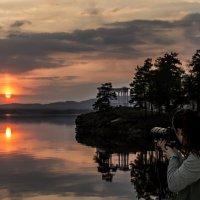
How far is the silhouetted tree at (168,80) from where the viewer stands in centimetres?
6894

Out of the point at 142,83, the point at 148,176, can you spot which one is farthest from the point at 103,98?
the point at 148,176

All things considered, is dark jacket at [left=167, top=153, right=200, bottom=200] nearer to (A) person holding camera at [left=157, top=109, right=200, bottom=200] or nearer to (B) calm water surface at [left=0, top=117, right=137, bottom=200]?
(A) person holding camera at [left=157, top=109, right=200, bottom=200]

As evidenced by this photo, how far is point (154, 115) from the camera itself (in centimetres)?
7650

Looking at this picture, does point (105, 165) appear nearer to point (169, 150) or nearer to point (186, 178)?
point (169, 150)

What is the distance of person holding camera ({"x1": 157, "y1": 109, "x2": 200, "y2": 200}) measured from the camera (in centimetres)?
465

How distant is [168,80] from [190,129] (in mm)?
65646

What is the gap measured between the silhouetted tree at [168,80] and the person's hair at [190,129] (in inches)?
2537

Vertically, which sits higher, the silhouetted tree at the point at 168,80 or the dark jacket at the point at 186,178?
the silhouetted tree at the point at 168,80

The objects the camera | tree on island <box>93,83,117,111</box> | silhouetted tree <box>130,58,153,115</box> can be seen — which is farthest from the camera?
tree on island <box>93,83,117,111</box>

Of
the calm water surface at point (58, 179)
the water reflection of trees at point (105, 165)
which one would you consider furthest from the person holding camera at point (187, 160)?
the water reflection of trees at point (105, 165)

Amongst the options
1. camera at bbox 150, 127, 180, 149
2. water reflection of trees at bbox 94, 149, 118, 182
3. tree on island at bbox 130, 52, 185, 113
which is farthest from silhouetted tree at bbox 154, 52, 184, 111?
camera at bbox 150, 127, 180, 149

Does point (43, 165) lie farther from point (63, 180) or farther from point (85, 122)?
point (85, 122)

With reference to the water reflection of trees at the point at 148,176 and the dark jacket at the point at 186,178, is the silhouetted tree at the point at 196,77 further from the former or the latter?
the dark jacket at the point at 186,178

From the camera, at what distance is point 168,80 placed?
6950 cm
